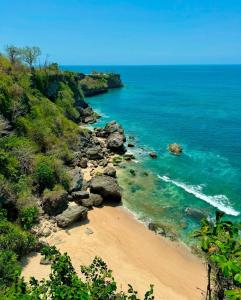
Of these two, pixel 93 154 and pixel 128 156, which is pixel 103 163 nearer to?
pixel 93 154

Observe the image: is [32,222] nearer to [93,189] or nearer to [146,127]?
[93,189]

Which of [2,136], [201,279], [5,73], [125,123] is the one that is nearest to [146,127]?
[125,123]

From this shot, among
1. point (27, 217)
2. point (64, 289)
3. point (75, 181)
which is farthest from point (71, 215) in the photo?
point (64, 289)

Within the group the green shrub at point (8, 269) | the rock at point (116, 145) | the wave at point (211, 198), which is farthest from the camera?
the rock at point (116, 145)

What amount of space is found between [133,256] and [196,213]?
43.5 ft

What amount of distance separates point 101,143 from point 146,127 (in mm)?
24764

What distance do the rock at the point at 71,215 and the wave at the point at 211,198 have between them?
60.2ft

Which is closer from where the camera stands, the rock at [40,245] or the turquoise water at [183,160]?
the rock at [40,245]

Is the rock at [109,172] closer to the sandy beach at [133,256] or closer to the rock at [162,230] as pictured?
the sandy beach at [133,256]

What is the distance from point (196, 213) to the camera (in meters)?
45.5

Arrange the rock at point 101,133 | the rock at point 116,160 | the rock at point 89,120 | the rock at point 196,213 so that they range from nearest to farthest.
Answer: the rock at point 196,213, the rock at point 116,160, the rock at point 101,133, the rock at point 89,120

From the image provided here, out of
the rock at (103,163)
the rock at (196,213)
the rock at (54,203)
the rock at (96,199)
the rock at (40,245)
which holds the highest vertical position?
the rock at (54,203)

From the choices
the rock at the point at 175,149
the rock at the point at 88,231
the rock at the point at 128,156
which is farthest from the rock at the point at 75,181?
the rock at the point at 175,149

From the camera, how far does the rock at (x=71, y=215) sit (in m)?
38.9
